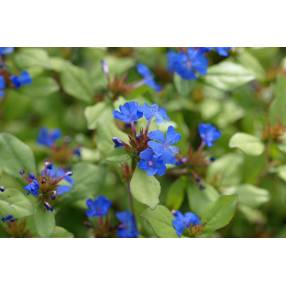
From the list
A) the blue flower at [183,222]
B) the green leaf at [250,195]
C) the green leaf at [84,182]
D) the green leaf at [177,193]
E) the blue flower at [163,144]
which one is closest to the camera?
the blue flower at [163,144]

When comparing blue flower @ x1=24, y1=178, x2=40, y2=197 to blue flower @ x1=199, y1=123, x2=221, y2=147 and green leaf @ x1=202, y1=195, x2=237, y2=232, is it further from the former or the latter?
blue flower @ x1=199, y1=123, x2=221, y2=147

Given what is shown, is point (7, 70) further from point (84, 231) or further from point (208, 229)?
point (208, 229)

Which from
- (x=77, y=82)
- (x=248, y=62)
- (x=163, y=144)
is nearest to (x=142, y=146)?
(x=163, y=144)

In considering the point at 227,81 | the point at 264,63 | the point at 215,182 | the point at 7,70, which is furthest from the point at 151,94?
the point at 264,63

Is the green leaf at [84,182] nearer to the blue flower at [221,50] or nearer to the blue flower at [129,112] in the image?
the blue flower at [129,112]

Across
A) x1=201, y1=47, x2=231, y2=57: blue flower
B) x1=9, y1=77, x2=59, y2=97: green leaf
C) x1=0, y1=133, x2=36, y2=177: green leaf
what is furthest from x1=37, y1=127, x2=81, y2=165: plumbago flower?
x1=201, y1=47, x2=231, y2=57: blue flower

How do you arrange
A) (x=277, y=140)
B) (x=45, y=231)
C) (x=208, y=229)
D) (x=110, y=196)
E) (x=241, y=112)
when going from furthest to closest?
1. (x=241, y=112)
2. (x=110, y=196)
3. (x=277, y=140)
4. (x=208, y=229)
5. (x=45, y=231)

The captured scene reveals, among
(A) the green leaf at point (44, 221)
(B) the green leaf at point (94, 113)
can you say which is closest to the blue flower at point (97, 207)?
(A) the green leaf at point (44, 221)
